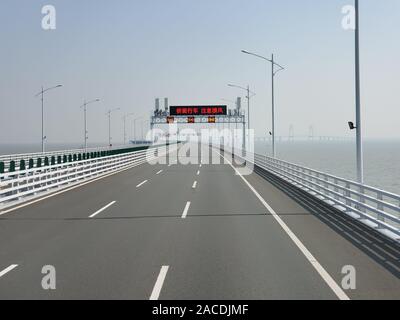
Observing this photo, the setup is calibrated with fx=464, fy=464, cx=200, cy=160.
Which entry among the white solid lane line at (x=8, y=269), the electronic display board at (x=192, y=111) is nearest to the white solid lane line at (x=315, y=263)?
the white solid lane line at (x=8, y=269)

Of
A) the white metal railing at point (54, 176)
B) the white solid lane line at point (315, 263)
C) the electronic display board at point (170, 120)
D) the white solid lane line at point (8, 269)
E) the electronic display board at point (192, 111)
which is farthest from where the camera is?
the electronic display board at point (170, 120)

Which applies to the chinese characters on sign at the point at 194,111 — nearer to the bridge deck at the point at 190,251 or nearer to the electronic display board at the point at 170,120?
the electronic display board at the point at 170,120

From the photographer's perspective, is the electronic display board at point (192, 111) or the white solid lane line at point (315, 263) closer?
the white solid lane line at point (315, 263)

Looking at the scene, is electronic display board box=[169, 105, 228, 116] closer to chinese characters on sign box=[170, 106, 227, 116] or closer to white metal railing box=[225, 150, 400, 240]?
chinese characters on sign box=[170, 106, 227, 116]

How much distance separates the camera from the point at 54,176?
24750 millimetres

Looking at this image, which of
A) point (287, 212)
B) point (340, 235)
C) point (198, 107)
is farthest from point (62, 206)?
point (198, 107)

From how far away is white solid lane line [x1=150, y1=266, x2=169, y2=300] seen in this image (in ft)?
21.0

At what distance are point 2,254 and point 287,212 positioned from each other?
851 cm

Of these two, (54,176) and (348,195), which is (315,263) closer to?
(348,195)

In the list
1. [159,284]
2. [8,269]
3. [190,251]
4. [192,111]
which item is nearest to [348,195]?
[190,251]

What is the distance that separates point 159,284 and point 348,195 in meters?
9.07

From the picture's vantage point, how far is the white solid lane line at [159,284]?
639cm

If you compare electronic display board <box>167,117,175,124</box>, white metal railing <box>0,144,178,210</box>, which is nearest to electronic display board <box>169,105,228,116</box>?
electronic display board <box>167,117,175,124</box>

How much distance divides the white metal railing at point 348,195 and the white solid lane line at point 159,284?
5.24 metres
